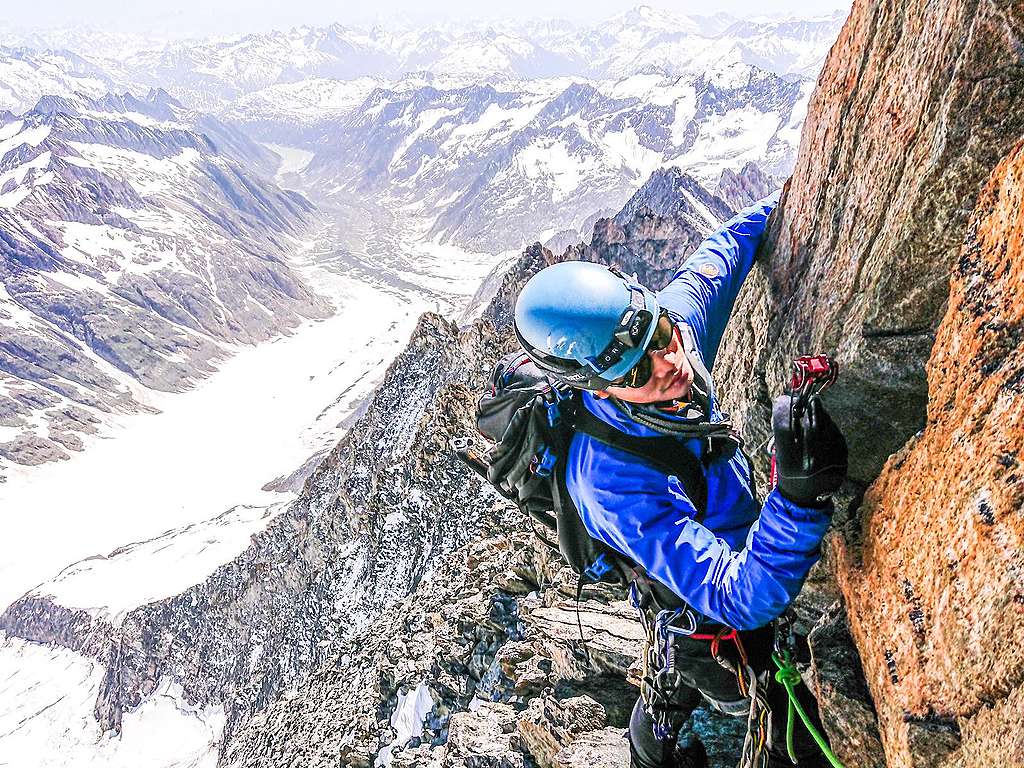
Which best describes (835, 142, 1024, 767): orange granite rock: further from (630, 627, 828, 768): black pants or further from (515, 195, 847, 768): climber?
(630, 627, 828, 768): black pants

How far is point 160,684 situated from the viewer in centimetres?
6406

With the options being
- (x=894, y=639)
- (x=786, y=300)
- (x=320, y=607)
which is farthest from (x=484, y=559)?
(x=320, y=607)

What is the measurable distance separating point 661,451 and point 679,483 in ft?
0.86

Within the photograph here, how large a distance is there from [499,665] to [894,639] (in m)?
12.4

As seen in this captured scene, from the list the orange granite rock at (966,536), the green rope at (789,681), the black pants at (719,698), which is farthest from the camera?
the black pants at (719,698)

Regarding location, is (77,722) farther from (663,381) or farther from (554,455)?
(663,381)

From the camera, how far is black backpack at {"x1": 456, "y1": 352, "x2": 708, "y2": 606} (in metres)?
4.96

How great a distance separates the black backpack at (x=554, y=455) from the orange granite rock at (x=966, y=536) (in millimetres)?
1424

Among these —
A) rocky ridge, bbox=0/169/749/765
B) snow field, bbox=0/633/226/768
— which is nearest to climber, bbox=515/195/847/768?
rocky ridge, bbox=0/169/749/765

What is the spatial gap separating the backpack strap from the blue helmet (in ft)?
1.05

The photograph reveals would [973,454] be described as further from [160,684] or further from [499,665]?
[160,684]

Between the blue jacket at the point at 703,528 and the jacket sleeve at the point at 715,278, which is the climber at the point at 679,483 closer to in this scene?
the blue jacket at the point at 703,528

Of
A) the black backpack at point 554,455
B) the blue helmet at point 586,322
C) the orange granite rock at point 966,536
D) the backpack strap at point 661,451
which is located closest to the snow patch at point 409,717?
the black backpack at point 554,455

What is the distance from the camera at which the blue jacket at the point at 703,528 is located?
4.09 m
